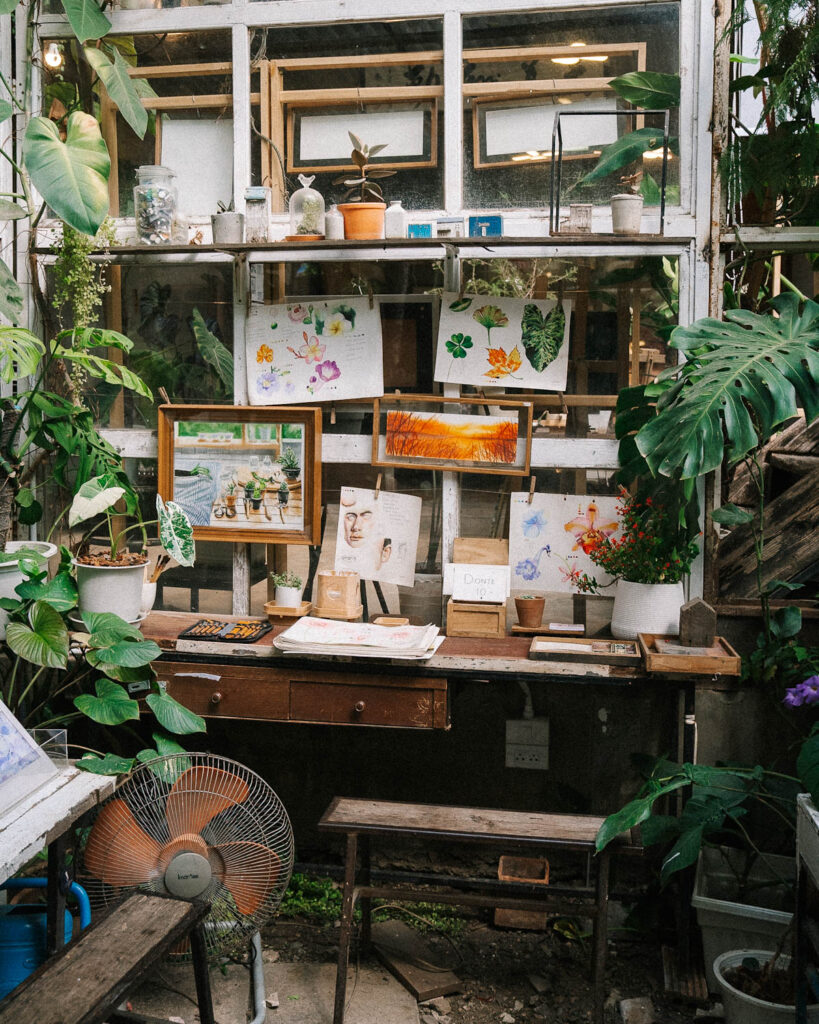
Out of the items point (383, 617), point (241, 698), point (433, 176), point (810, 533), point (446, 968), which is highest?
point (433, 176)

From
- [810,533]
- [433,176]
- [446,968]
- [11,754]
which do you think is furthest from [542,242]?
[446,968]

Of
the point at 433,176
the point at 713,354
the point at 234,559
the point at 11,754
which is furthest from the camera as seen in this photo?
the point at 234,559

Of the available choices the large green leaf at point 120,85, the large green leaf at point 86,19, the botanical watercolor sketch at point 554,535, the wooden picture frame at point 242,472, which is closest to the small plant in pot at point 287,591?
the wooden picture frame at point 242,472

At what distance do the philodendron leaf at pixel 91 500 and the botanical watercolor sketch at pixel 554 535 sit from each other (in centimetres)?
130

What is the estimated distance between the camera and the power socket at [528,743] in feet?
11.7

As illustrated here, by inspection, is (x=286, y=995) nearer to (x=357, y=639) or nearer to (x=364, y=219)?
(x=357, y=639)

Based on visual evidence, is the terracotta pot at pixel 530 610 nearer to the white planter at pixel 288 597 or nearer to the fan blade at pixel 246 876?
the white planter at pixel 288 597

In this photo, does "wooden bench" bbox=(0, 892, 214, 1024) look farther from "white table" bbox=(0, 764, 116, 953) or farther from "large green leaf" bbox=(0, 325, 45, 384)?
"large green leaf" bbox=(0, 325, 45, 384)

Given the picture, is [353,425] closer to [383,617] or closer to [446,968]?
[383,617]

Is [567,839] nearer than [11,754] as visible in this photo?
No

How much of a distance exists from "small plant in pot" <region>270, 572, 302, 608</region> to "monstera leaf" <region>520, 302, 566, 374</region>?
109 centimetres

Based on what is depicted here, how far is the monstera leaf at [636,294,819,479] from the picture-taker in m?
2.56

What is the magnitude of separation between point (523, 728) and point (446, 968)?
836 millimetres

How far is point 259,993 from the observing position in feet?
9.33
